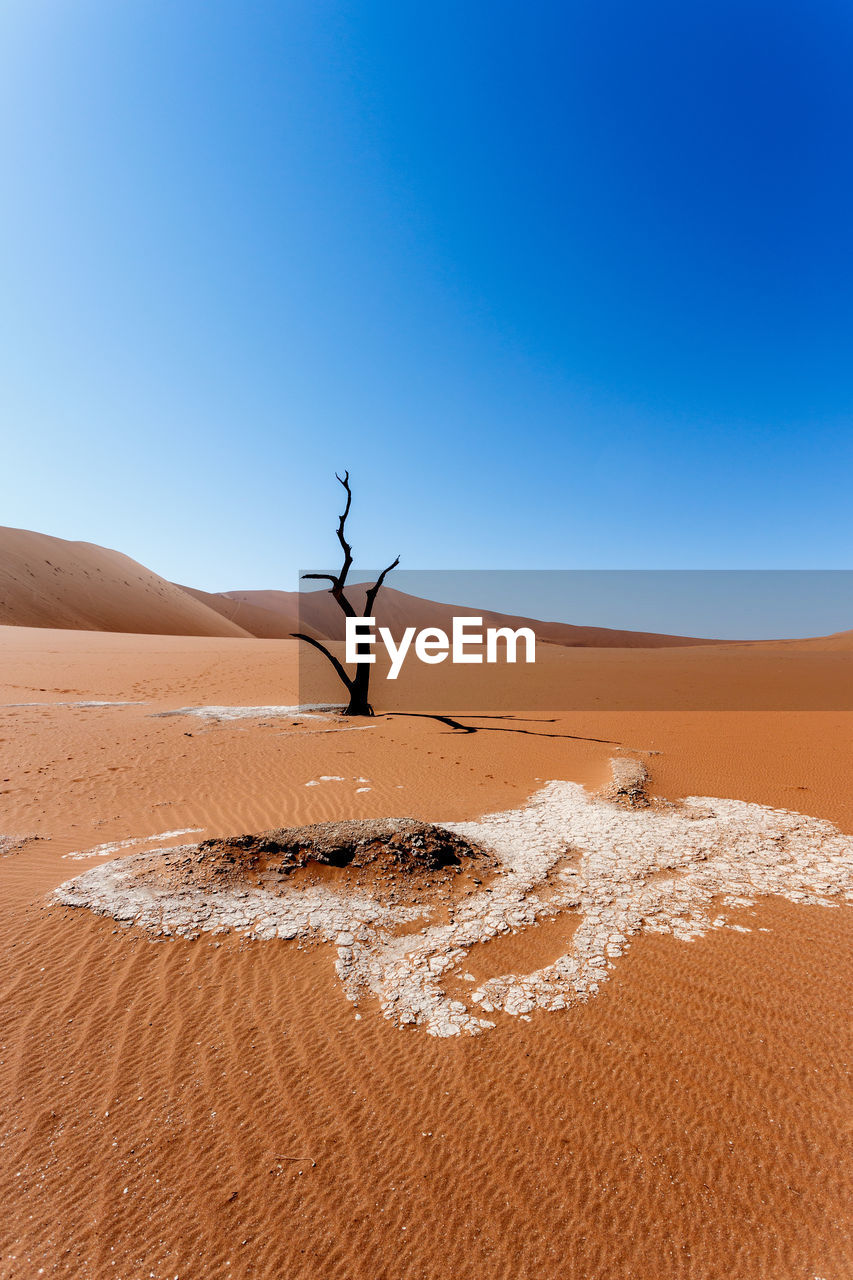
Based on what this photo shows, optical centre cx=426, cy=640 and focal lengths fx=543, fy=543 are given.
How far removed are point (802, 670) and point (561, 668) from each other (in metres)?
11.3

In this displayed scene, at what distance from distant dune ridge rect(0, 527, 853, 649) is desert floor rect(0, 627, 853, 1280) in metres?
37.1

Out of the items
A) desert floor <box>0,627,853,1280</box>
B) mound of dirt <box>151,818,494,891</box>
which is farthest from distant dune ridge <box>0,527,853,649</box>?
desert floor <box>0,627,853,1280</box>

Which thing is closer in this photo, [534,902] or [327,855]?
[534,902]

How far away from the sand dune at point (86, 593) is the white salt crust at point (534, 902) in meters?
51.6

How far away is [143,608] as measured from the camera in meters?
61.8

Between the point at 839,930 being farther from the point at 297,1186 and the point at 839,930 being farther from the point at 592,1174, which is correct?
the point at 297,1186

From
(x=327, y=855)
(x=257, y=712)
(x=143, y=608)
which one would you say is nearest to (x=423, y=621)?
(x=143, y=608)

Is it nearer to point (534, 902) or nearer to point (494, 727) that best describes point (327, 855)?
point (534, 902)

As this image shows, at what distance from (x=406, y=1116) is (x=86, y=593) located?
65.3m

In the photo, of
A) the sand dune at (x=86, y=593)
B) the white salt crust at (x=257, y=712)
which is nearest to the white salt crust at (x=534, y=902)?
the white salt crust at (x=257, y=712)

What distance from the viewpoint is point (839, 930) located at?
4000 millimetres

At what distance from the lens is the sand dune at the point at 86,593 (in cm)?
4912

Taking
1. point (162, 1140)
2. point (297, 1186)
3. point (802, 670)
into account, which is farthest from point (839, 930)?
point (802, 670)

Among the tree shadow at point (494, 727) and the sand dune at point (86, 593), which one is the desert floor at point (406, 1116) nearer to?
the tree shadow at point (494, 727)
